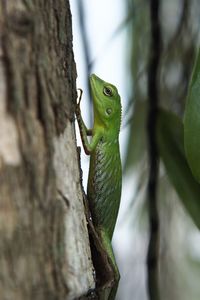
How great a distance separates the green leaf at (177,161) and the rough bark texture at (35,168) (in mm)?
670

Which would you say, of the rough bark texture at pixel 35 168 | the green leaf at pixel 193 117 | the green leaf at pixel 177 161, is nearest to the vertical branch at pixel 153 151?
the green leaf at pixel 177 161

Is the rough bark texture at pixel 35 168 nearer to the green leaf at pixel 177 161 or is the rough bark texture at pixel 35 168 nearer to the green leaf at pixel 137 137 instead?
the green leaf at pixel 177 161

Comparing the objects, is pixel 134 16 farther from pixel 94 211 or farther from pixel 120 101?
pixel 94 211

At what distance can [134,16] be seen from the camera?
91.7 inches

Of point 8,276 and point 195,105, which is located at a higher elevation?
point 195,105

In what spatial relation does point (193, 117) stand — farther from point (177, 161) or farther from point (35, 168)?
point (35, 168)

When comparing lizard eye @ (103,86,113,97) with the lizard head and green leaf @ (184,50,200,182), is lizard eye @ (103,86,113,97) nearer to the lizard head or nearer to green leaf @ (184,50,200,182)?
the lizard head

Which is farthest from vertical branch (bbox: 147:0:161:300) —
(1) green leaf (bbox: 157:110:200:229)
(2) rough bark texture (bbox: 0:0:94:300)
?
(2) rough bark texture (bbox: 0:0:94:300)

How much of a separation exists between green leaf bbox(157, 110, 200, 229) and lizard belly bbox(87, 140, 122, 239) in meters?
0.14

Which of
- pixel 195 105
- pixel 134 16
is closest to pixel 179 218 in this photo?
pixel 134 16

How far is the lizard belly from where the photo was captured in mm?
1801

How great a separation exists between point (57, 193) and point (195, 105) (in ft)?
1.66

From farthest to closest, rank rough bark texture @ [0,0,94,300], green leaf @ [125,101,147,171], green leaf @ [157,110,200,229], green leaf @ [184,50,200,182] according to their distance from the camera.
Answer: green leaf @ [125,101,147,171] → green leaf @ [157,110,200,229] → green leaf @ [184,50,200,182] → rough bark texture @ [0,0,94,300]

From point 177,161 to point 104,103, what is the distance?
369mm
